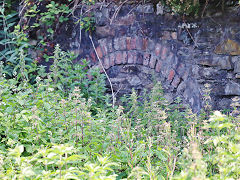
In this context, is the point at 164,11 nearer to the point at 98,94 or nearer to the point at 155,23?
the point at 155,23

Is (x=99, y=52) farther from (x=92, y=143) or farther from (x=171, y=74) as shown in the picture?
(x=92, y=143)

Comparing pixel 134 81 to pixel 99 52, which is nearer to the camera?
pixel 134 81

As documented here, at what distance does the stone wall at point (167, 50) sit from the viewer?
3.43 metres

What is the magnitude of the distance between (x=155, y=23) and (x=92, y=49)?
1048 mm

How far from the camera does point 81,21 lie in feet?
15.1

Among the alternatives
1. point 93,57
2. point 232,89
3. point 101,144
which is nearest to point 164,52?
point 232,89

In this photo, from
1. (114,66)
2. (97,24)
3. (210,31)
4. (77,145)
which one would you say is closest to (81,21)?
(97,24)

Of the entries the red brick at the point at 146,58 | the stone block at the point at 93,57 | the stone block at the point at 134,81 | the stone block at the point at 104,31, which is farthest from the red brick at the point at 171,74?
the stone block at the point at 93,57

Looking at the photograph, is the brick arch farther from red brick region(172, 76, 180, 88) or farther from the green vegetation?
the green vegetation

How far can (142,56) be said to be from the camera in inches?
165

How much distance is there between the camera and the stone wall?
11.2 feet

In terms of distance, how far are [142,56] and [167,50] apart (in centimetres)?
40

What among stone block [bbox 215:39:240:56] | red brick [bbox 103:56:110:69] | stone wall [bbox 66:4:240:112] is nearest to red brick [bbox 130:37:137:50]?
stone wall [bbox 66:4:240:112]

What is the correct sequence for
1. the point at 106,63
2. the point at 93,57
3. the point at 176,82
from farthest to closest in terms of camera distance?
the point at 93,57, the point at 106,63, the point at 176,82
